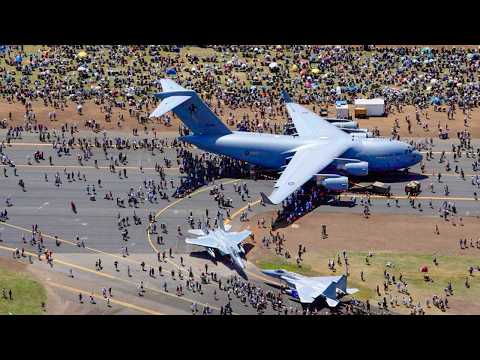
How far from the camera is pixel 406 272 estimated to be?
79.8 m

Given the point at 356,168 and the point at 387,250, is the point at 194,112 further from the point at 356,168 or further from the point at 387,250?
the point at 387,250

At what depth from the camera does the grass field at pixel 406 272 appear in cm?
7538

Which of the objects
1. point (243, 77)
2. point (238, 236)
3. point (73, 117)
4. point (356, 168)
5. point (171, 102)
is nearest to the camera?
point (238, 236)

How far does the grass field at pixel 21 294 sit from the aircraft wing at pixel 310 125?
1799 inches

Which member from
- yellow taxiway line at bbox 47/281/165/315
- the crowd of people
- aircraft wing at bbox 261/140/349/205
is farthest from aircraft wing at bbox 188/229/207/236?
the crowd of people

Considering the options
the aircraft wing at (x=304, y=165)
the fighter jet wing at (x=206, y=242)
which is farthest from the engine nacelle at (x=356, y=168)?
the fighter jet wing at (x=206, y=242)

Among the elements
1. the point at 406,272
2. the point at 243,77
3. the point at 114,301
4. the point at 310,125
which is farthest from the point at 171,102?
the point at 243,77

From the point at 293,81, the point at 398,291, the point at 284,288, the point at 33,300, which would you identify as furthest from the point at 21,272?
the point at 293,81

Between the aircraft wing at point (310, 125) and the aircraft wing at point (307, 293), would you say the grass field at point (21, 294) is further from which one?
the aircraft wing at point (310, 125)

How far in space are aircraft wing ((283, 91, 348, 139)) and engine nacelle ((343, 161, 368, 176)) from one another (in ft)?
22.5

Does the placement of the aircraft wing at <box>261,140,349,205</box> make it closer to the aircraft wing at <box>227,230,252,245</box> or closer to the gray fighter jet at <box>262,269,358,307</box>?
the aircraft wing at <box>227,230,252,245</box>

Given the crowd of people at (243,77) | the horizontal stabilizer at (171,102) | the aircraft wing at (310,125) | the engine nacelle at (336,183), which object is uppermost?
the crowd of people at (243,77)

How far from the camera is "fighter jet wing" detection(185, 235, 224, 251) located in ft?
267

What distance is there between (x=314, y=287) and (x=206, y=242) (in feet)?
48.4
